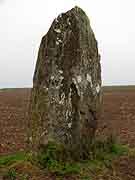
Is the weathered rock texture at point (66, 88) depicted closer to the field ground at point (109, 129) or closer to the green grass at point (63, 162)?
the green grass at point (63, 162)

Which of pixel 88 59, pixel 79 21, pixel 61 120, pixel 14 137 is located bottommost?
pixel 14 137

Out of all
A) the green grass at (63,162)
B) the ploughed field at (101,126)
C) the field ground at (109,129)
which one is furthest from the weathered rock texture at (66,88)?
the ploughed field at (101,126)

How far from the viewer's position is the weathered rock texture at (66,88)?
12.8 m

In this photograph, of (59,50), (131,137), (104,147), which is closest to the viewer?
(59,50)

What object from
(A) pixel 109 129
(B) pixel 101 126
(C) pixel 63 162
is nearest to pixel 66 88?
(C) pixel 63 162

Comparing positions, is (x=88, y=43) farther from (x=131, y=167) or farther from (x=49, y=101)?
(x=131, y=167)

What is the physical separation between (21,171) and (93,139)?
2.27 m

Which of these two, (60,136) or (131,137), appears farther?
(131,137)

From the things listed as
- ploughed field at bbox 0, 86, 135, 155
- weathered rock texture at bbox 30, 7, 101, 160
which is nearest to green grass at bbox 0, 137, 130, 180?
weathered rock texture at bbox 30, 7, 101, 160

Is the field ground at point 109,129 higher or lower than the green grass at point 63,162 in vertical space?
lower

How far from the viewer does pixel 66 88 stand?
12.9 meters

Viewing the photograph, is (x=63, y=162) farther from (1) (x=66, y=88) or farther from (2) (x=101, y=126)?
(2) (x=101, y=126)

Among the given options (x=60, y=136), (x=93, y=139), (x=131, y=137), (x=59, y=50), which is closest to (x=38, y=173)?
(x=60, y=136)

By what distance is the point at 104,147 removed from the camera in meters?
14.0
